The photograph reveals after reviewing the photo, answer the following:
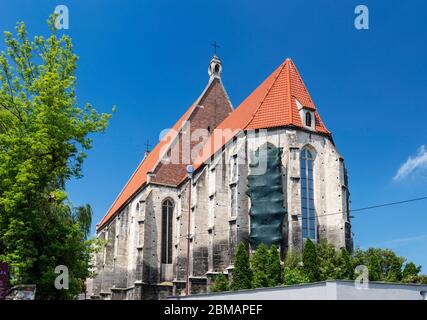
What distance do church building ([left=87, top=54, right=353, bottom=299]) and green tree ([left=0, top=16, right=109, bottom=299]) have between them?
14.7 ft

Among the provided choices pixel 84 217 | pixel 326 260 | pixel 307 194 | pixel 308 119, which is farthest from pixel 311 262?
pixel 84 217

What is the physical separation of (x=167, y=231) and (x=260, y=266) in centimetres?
1342

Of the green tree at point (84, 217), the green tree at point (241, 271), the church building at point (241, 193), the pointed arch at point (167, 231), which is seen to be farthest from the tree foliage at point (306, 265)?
the pointed arch at point (167, 231)

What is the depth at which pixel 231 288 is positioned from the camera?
25938 mm

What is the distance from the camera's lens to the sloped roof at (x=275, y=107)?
30.0 metres

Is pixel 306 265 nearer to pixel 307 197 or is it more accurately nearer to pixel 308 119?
pixel 307 197

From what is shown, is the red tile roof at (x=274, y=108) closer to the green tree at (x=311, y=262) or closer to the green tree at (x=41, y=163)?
the green tree at (x=311, y=262)

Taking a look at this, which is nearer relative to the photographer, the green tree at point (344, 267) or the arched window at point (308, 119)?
the green tree at point (344, 267)

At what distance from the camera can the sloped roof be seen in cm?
2997

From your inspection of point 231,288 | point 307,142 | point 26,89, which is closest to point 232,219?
point 231,288

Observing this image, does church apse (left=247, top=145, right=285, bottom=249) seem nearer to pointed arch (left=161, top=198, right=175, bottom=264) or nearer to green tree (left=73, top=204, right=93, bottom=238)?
green tree (left=73, top=204, right=93, bottom=238)

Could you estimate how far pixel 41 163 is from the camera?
1720 cm

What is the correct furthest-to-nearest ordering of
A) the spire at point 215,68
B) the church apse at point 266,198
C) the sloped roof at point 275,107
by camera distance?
the spire at point 215,68 → the sloped roof at point 275,107 → the church apse at point 266,198

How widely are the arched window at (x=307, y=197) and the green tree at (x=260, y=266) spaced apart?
321cm
